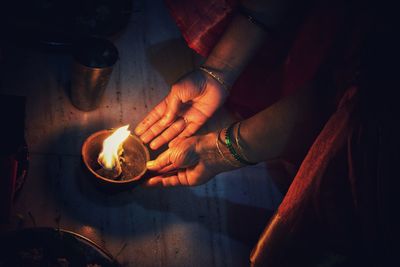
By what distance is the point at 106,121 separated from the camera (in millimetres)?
2016

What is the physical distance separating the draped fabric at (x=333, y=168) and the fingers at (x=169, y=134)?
0.60 m

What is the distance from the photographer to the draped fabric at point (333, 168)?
112 centimetres

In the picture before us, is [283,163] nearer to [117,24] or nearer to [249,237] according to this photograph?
[249,237]

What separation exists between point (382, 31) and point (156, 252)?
1411 millimetres

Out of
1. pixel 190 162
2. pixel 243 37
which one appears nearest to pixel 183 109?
pixel 190 162

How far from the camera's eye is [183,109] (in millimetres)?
2004

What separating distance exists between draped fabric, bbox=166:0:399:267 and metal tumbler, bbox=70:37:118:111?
2.20ft

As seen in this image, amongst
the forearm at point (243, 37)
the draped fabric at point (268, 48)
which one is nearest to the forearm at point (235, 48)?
the forearm at point (243, 37)

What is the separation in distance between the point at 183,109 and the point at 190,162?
0.38m

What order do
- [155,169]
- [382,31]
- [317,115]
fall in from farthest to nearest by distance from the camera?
[155,169]
[317,115]
[382,31]

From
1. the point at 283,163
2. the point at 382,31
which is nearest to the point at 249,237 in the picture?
the point at 283,163

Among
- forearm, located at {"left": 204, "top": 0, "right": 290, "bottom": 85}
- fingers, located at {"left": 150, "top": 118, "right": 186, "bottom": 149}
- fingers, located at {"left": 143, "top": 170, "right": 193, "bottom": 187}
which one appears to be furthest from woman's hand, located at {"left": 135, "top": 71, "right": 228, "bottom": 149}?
fingers, located at {"left": 143, "top": 170, "right": 193, "bottom": 187}

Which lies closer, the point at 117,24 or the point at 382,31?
the point at 382,31

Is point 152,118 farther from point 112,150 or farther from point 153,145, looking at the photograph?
point 112,150
